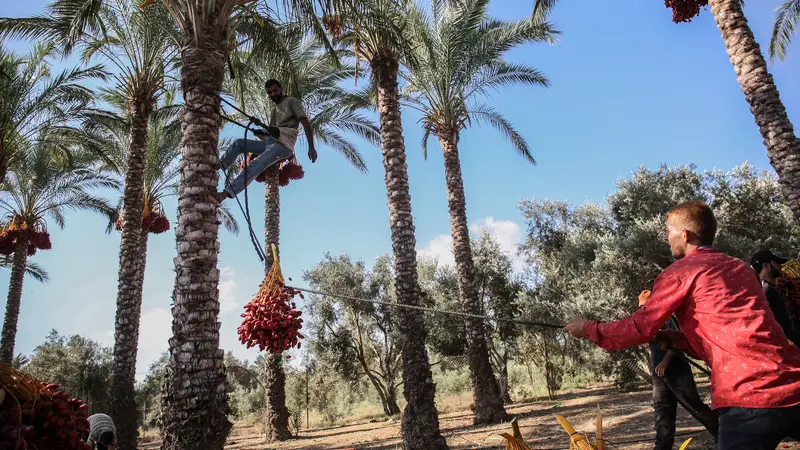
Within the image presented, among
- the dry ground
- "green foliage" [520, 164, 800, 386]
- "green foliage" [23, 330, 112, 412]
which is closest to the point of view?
the dry ground

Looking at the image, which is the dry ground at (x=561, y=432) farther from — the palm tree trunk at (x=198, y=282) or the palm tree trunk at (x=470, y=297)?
the palm tree trunk at (x=198, y=282)

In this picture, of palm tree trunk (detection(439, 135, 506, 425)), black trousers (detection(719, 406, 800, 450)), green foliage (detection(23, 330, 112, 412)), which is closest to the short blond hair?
black trousers (detection(719, 406, 800, 450))

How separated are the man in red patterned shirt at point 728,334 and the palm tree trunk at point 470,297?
9.46 m

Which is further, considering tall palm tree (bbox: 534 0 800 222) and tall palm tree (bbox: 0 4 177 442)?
tall palm tree (bbox: 0 4 177 442)

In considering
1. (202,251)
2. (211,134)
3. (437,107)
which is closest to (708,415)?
(202,251)

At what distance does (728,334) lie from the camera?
2291 mm

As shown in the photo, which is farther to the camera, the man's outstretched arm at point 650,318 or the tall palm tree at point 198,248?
the tall palm tree at point 198,248

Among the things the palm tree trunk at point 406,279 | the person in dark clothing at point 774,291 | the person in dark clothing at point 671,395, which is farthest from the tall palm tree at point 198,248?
the person in dark clothing at point 774,291

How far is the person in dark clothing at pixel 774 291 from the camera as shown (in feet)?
14.2

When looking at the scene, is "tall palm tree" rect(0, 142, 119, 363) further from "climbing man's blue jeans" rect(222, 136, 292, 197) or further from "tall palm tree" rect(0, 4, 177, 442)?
"climbing man's blue jeans" rect(222, 136, 292, 197)

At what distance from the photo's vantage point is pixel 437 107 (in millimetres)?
13703

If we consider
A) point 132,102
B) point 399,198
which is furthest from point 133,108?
point 399,198

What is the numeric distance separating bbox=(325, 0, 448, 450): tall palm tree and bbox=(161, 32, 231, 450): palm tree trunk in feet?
9.41

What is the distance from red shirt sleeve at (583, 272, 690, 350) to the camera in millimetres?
2441
